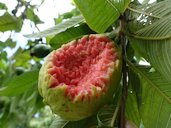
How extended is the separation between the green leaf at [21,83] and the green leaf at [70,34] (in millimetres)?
201

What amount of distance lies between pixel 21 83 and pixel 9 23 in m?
0.27

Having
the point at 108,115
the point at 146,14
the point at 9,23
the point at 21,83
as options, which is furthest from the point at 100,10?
the point at 9,23

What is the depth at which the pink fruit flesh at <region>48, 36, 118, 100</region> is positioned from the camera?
2.76 ft

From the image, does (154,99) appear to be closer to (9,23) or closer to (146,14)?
(146,14)

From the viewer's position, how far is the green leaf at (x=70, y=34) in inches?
40.9

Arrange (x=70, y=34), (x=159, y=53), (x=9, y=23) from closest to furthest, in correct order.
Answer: (x=159, y=53) → (x=70, y=34) → (x=9, y=23)

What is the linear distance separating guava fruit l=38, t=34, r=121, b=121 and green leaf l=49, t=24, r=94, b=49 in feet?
0.31

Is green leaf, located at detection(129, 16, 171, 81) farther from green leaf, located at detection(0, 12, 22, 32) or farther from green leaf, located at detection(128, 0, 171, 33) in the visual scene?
green leaf, located at detection(0, 12, 22, 32)

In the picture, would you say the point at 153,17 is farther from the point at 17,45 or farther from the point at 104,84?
the point at 17,45

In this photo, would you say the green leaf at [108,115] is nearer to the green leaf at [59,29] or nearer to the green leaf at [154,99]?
the green leaf at [154,99]

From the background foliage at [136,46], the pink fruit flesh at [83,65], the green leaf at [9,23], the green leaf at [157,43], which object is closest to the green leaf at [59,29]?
the background foliage at [136,46]

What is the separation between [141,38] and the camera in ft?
2.87

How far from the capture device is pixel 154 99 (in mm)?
888

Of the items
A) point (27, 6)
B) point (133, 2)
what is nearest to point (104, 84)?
→ point (133, 2)
